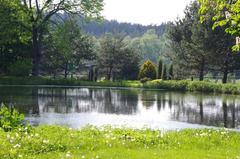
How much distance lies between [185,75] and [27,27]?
84.4 ft

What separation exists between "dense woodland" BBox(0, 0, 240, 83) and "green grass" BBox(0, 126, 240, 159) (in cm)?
3981

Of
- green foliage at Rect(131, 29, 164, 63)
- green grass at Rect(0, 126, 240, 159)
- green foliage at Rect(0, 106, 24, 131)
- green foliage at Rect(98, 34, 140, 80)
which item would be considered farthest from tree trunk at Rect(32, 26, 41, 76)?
green foliage at Rect(131, 29, 164, 63)

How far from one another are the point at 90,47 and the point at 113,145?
63.6 metres

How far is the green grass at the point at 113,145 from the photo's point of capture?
29.6 ft

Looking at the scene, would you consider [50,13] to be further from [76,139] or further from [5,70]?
[76,139]

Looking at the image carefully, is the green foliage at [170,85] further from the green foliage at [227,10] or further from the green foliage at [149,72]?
the green foliage at [227,10]

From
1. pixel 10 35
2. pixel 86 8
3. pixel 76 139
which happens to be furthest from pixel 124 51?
pixel 76 139

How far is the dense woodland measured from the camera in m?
51.6

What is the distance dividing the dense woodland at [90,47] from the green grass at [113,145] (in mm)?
39810

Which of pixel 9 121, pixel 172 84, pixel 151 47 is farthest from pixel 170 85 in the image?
pixel 151 47

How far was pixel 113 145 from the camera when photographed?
33.8 feet

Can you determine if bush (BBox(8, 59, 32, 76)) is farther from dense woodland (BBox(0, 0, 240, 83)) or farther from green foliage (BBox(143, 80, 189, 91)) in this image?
green foliage (BBox(143, 80, 189, 91))

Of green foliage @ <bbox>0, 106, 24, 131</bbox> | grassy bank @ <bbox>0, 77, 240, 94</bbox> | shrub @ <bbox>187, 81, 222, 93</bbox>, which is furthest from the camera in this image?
shrub @ <bbox>187, 81, 222, 93</bbox>

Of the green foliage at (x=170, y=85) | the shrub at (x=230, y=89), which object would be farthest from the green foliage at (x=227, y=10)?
the green foliage at (x=170, y=85)
